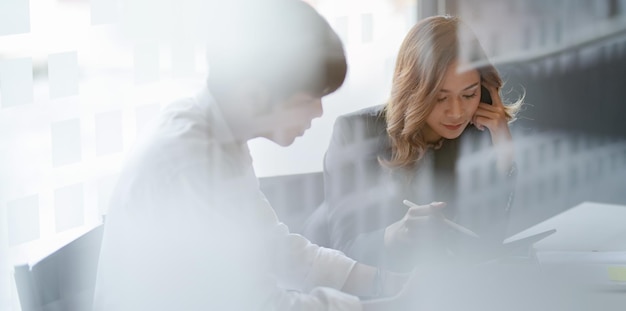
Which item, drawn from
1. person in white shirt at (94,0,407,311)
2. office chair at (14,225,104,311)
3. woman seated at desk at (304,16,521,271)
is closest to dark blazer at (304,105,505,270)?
woman seated at desk at (304,16,521,271)

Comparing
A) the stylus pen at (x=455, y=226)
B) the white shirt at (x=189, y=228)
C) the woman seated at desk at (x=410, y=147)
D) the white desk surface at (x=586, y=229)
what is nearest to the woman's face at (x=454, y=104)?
the woman seated at desk at (x=410, y=147)

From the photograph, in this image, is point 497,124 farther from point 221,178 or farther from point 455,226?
point 221,178

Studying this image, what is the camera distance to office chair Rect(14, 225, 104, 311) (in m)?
1.00

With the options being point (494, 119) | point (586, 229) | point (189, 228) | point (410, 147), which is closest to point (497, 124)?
point (494, 119)

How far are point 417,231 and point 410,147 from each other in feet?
0.47

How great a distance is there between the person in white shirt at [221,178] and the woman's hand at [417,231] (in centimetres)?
18

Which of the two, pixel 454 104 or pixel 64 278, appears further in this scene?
pixel 454 104

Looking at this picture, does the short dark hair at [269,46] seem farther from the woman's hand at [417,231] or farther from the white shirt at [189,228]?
the woman's hand at [417,231]

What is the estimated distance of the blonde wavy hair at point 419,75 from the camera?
1247 millimetres

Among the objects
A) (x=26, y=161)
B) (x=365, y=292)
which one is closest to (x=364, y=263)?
(x=365, y=292)

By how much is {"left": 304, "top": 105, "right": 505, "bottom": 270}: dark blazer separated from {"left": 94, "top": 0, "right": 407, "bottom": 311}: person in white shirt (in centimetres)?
12

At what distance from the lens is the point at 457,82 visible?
125cm

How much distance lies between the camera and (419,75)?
1246 mm

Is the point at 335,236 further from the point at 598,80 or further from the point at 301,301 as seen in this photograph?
the point at 598,80
